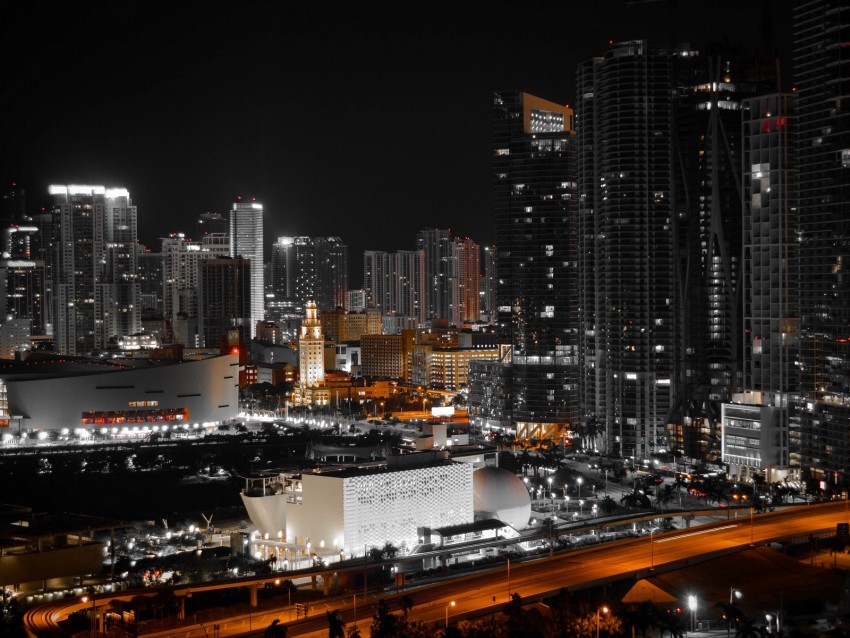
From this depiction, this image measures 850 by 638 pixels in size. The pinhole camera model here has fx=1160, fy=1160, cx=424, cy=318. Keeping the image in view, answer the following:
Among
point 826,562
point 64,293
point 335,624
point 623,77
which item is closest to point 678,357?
point 623,77

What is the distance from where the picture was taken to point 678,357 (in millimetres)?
47156

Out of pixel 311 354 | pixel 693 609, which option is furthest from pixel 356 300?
pixel 693 609

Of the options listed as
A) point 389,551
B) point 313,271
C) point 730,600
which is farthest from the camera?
point 313,271

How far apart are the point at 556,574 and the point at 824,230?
17635mm

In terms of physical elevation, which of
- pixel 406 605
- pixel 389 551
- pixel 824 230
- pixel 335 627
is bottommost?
pixel 389 551

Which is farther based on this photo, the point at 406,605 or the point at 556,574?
the point at 556,574

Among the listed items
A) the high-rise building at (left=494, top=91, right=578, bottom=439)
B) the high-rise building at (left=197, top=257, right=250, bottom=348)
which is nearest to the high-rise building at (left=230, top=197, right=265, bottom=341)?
the high-rise building at (left=197, top=257, right=250, bottom=348)

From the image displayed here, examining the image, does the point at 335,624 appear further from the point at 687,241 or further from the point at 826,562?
the point at 687,241

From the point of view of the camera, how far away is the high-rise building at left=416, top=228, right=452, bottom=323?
11169cm

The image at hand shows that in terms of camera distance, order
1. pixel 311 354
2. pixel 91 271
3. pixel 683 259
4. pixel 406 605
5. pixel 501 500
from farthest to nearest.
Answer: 1. pixel 91 271
2. pixel 311 354
3. pixel 683 259
4. pixel 501 500
5. pixel 406 605

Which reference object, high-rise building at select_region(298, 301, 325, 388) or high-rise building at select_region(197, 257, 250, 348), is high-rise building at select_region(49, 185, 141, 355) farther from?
high-rise building at select_region(298, 301, 325, 388)

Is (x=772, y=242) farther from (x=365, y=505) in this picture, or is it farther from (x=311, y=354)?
(x=311, y=354)

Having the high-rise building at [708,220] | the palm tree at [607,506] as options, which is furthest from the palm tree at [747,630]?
the high-rise building at [708,220]

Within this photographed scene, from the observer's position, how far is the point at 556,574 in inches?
954
